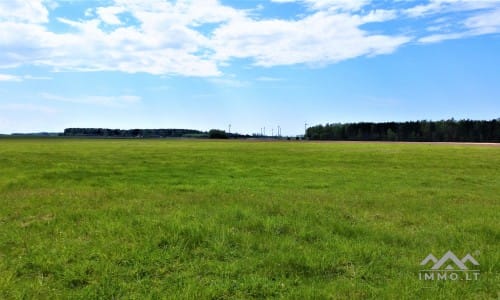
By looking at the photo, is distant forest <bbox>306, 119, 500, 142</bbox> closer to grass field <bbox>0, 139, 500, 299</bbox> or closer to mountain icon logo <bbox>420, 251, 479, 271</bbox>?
grass field <bbox>0, 139, 500, 299</bbox>

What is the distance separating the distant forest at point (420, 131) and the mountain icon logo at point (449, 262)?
457ft

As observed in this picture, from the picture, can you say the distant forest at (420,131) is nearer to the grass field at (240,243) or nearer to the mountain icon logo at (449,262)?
the grass field at (240,243)

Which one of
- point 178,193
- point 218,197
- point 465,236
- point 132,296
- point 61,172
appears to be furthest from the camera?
point 61,172

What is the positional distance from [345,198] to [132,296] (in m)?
9.95

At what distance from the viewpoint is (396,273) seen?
21.4 ft

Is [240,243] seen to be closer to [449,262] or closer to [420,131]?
[449,262]

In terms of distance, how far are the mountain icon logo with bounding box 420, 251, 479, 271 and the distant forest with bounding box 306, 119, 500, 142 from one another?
457 feet

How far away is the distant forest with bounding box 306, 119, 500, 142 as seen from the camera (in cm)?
12950

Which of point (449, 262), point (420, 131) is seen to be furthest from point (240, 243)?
point (420, 131)

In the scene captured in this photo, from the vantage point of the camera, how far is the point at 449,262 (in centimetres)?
711

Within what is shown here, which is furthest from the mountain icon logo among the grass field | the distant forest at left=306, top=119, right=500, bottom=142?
the distant forest at left=306, top=119, right=500, bottom=142

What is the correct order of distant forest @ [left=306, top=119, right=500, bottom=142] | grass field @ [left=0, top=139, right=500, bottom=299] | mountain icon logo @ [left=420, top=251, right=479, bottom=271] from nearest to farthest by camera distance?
grass field @ [left=0, top=139, right=500, bottom=299] < mountain icon logo @ [left=420, top=251, right=479, bottom=271] < distant forest @ [left=306, top=119, right=500, bottom=142]

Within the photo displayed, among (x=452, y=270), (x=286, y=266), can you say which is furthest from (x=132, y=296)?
(x=452, y=270)

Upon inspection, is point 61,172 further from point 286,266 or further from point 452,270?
point 452,270
